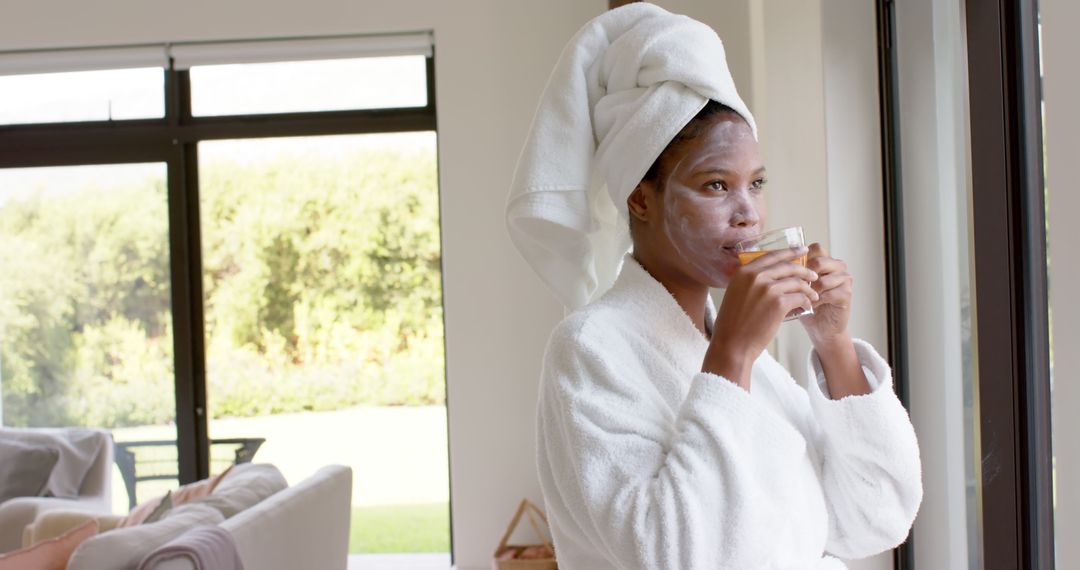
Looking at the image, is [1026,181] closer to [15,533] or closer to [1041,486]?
[1041,486]

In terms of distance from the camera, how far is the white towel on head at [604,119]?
1.18 m

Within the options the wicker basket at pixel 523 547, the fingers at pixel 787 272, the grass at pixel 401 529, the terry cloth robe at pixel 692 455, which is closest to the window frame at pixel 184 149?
the grass at pixel 401 529

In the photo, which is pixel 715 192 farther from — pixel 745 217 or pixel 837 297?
pixel 837 297

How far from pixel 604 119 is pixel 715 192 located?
0.15m

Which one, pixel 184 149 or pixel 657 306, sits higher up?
pixel 184 149

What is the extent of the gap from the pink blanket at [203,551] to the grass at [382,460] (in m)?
2.49

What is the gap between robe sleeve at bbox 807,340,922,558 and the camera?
3.93 ft

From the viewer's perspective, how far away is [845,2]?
2605mm

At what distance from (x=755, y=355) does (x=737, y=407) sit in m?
0.06

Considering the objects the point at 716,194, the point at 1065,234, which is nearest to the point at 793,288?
the point at 716,194

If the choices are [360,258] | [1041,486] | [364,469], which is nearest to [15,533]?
[364,469]

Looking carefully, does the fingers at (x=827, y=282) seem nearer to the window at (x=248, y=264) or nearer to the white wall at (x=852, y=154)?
the white wall at (x=852, y=154)

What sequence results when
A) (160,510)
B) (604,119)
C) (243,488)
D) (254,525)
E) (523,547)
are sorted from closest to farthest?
(604,119)
(254,525)
(160,510)
(243,488)
(523,547)

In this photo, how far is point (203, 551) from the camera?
2385mm
